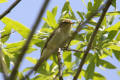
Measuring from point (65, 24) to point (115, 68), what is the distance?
0.91 metres

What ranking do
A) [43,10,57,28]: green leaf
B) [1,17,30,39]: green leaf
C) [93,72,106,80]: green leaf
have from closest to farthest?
[1,17,30,39]: green leaf, [43,10,57,28]: green leaf, [93,72,106,80]: green leaf

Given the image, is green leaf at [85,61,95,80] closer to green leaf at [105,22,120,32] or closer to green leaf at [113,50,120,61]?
green leaf at [113,50,120,61]

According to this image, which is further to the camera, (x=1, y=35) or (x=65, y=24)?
(x=65, y=24)

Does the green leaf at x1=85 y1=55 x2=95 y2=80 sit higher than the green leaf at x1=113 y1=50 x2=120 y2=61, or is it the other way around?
the green leaf at x1=113 y1=50 x2=120 y2=61

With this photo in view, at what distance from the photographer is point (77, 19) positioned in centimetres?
318

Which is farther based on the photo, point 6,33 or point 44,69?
point 44,69

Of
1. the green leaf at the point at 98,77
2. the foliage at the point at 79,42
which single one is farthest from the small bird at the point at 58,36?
the green leaf at the point at 98,77

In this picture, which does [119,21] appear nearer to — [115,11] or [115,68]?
[115,11]

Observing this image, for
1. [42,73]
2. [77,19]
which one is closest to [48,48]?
[42,73]

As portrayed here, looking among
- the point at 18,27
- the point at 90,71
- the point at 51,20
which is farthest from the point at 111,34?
the point at 18,27

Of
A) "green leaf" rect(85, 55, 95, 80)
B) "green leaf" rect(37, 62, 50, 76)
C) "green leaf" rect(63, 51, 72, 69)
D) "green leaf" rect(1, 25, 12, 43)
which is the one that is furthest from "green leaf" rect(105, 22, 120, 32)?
"green leaf" rect(1, 25, 12, 43)

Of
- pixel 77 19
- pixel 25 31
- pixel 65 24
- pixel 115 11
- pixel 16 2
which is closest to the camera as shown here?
pixel 16 2

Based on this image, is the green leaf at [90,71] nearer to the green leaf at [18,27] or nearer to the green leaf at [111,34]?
the green leaf at [111,34]

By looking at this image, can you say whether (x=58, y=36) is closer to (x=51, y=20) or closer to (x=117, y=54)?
(x=51, y=20)
